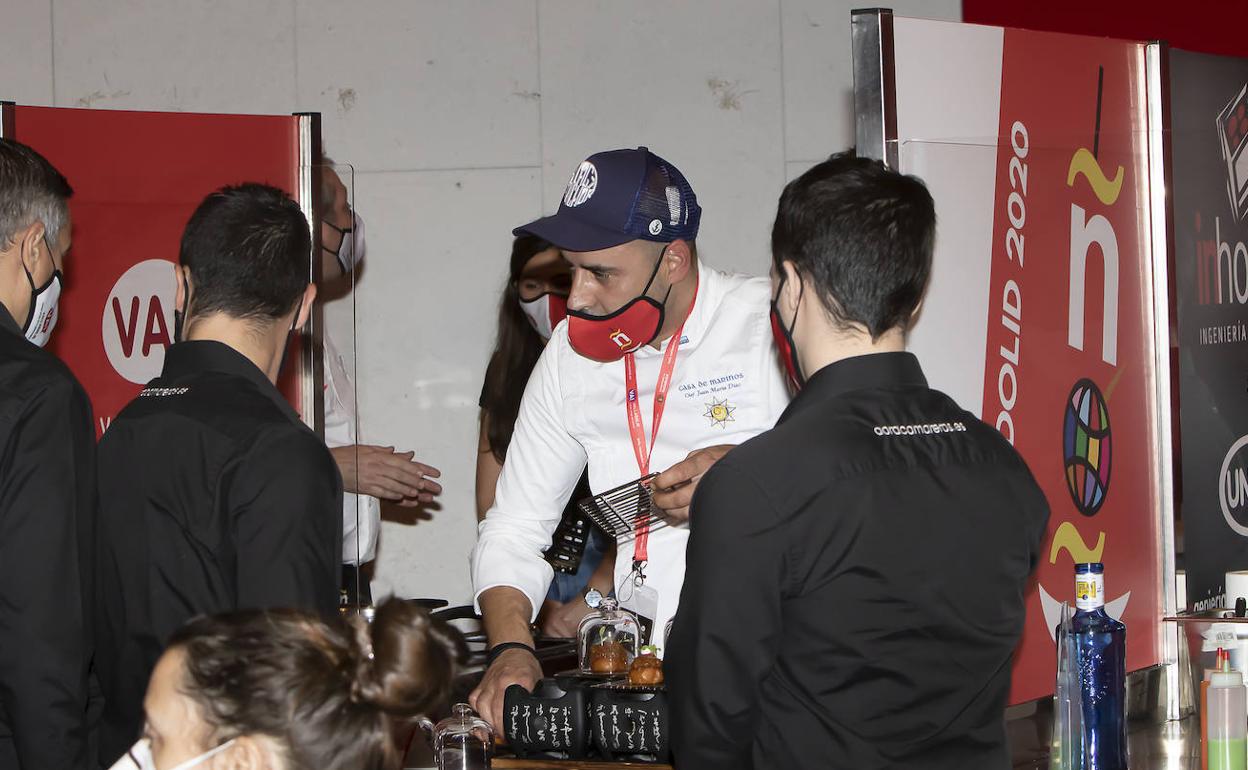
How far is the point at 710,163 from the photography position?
427 cm

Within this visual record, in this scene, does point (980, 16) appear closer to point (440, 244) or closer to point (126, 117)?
point (440, 244)

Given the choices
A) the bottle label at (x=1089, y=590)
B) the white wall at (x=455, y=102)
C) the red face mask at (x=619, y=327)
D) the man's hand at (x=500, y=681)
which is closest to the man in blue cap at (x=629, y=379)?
the red face mask at (x=619, y=327)

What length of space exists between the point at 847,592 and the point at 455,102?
10.8 feet

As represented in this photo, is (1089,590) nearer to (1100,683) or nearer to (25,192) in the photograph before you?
(1100,683)

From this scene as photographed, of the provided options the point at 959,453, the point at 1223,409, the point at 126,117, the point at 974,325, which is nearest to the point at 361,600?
the point at 126,117

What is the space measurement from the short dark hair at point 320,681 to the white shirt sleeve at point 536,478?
1138mm

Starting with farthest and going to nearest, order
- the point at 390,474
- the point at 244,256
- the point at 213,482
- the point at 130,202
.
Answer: the point at 390,474
the point at 130,202
the point at 244,256
the point at 213,482

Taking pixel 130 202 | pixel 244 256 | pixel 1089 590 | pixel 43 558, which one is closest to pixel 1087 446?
pixel 1089 590

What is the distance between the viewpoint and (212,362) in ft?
5.62

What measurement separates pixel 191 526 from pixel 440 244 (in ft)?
9.10

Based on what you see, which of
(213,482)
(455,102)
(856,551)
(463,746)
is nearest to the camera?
(856,551)

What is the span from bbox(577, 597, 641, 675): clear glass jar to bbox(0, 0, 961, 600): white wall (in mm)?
2228

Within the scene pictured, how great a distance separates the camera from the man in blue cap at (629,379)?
7.32 ft

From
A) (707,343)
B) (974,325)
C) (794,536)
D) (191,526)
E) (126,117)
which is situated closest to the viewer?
(794,536)
